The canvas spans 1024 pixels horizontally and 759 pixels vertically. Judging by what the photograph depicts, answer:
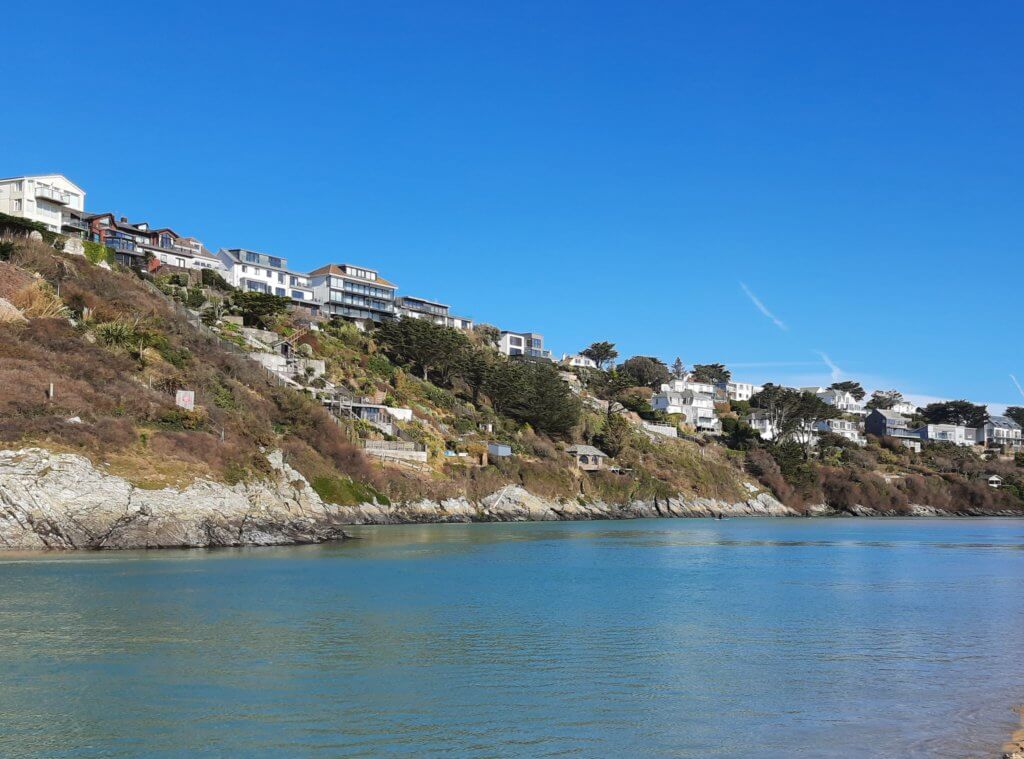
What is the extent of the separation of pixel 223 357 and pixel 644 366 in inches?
4840

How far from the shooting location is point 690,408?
159 meters

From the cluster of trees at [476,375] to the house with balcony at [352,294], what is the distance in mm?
14111

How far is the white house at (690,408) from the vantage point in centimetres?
15638

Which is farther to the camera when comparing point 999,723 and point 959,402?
point 959,402

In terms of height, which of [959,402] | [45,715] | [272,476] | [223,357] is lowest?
[45,715]

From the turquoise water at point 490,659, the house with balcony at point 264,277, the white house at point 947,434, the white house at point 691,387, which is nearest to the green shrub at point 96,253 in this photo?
the house with balcony at point 264,277

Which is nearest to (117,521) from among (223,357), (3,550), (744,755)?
(3,550)

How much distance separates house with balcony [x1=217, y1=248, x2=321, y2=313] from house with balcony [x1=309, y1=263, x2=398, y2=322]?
1655mm

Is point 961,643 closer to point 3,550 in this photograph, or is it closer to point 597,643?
point 597,643

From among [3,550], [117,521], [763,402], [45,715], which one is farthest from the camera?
[763,402]

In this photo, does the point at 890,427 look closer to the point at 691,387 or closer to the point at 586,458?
the point at 691,387

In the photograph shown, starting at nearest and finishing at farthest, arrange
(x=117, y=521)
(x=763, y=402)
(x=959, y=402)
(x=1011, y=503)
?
(x=117, y=521) → (x=1011, y=503) → (x=763, y=402) → (x=959, y=402)

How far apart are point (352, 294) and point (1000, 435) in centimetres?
14600

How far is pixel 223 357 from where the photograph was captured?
248 ft
